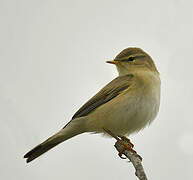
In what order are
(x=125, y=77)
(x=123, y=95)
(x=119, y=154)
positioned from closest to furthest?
(x=119, y=154) < (x=123, y=95) < (x=125, y=77)

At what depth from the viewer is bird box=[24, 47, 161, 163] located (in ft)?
23.9

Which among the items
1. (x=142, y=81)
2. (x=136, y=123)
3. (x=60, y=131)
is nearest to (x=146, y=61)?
(x=142, y=81)

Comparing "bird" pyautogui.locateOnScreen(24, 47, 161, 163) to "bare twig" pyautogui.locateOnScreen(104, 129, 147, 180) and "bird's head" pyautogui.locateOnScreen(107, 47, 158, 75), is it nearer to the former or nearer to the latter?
"bare twig" pyautogui.locateOnScreen(104, 129, 147, 180)

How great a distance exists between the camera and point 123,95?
24.4 ft

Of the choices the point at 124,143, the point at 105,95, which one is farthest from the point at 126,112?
the point at 105,95

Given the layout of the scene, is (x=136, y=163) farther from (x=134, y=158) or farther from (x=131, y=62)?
(x=131, y=62)

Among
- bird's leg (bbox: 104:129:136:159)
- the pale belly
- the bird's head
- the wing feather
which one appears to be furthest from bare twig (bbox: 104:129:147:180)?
the bird's head

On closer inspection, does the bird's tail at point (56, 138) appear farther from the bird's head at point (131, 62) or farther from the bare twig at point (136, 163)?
the bird's head at point (131, 62)

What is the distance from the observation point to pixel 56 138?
7.64m

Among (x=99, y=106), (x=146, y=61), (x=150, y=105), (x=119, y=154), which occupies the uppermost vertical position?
(x=146, y=61)

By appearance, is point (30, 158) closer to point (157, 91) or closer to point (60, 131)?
point (60, 131)

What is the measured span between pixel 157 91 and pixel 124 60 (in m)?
1.38

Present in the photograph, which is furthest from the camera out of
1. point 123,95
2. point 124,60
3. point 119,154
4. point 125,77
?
point 124,60

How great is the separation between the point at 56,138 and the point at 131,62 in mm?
2543
